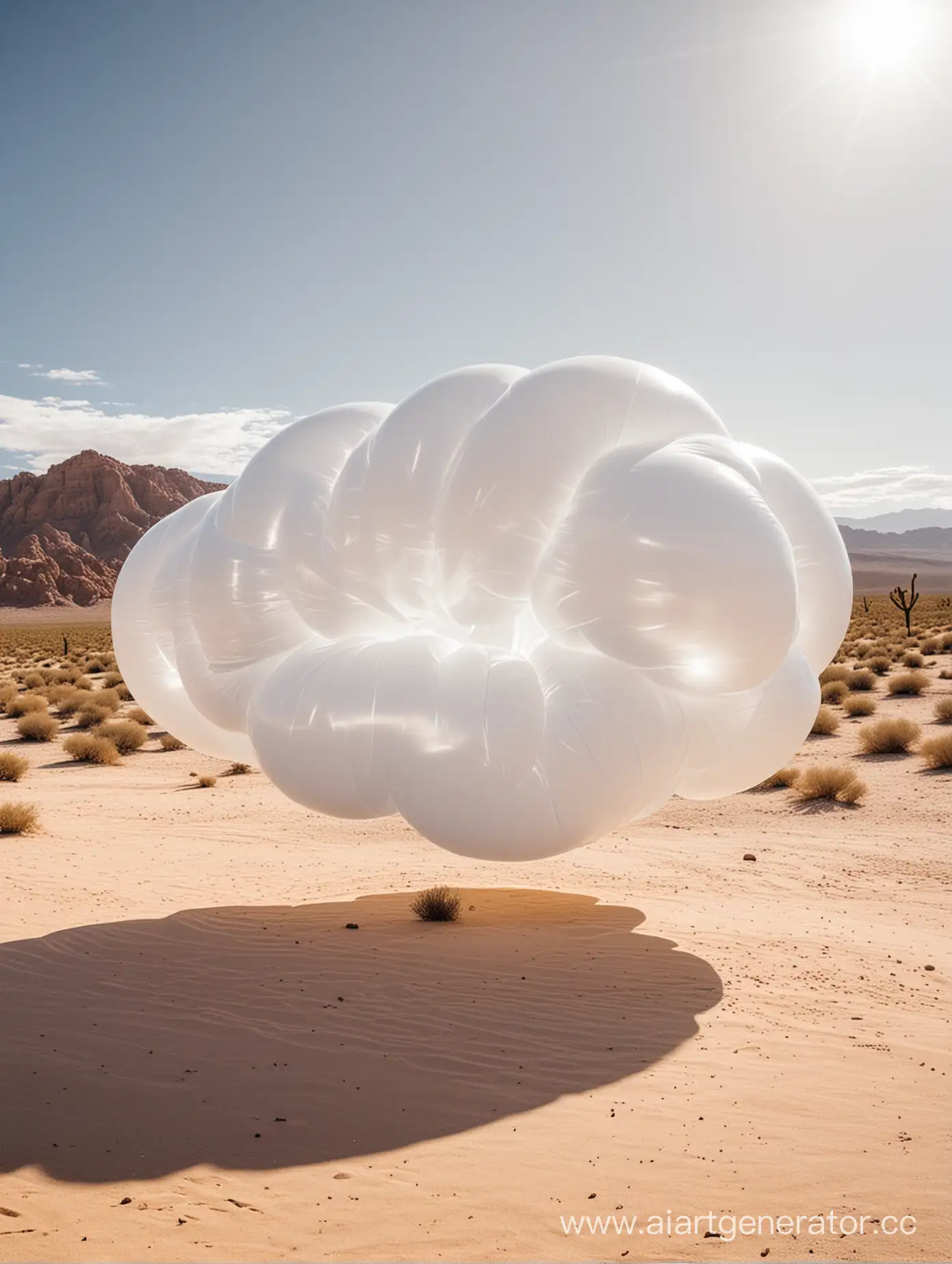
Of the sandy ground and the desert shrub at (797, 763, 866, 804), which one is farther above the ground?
the sandy ground

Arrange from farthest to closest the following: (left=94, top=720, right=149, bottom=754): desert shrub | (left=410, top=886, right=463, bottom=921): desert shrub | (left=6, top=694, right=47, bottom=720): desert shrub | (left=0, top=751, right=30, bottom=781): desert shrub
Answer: (left=6, top=694, right=47, bottom=720): desert shrub, (left=94, top=720, right=149, bottom=754): desert shrub, (left=0, top=751, right=30, bottom=781): desert shrub, (left=410, top=886, right=463, bottom=921): desert shrub

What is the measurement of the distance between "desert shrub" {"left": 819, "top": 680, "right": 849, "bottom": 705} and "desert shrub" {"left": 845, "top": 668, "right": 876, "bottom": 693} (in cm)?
102

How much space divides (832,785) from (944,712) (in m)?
6.95

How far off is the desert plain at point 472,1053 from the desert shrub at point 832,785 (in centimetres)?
236

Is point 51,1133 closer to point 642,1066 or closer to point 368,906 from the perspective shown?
point 642,1066

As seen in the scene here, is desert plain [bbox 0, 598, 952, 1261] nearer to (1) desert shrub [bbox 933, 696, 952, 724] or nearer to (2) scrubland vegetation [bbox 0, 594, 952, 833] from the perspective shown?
(2) scrubland vegetation [bbox 0, 594, 952, 833]

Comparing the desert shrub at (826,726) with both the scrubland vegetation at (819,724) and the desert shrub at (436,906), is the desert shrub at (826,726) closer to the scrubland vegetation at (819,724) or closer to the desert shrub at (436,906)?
the scrubland vegetation at (819,724)

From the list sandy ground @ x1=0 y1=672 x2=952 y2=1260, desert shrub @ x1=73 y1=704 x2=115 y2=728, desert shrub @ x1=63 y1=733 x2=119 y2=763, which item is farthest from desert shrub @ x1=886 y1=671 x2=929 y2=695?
desert shrub @ x1=73 y1=704 x2=115 y2=728

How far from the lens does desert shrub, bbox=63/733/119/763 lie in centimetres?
1970

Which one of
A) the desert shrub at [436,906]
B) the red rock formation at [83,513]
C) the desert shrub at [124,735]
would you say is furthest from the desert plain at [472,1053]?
the red rock formation at [83,513]

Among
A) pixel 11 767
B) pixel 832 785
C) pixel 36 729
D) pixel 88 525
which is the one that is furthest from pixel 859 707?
pixel 88 525

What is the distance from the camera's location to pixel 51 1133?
5426mm

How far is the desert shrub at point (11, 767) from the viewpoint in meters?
17.6

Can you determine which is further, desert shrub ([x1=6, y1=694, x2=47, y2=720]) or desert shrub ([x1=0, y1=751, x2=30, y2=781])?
desert shrub ([x1=6, y1=694, x2=47, y2=720])
